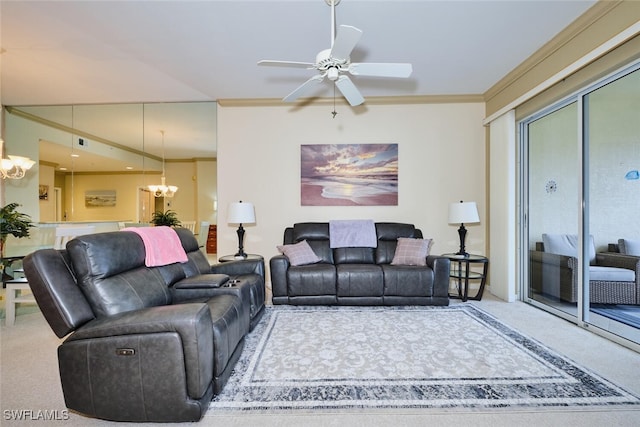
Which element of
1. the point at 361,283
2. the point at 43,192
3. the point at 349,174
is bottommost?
the point at 361,283

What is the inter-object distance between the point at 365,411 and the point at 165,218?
4280 millimetres

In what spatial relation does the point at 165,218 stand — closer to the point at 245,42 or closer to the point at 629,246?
the point at 245,42

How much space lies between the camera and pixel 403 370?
203cm

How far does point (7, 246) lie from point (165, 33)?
15.4 ft

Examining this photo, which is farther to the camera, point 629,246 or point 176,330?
point 629,246

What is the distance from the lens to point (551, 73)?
9.94 ft

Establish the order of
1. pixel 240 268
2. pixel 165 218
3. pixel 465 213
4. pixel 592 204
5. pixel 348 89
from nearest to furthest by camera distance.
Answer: pixel 348 89
pixel 592 204
pixel 240 268
pixel 465 213
pixel 165 218

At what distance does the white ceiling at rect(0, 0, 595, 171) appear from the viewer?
2.44m

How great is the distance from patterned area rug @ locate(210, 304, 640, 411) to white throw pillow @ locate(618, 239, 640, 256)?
3.74ft

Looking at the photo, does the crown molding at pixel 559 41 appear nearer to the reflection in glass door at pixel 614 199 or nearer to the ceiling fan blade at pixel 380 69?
the reflection in glass door at pixel 614 199

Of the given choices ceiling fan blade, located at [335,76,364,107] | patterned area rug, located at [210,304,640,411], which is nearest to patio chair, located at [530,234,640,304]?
patterned area rug, located at [210,304,640,411]

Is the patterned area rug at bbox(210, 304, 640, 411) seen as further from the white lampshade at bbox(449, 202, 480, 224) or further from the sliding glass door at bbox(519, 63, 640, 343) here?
the white lampshade at bbox(449, 202, 480, 224)

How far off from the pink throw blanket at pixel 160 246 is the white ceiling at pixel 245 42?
186 centimetres

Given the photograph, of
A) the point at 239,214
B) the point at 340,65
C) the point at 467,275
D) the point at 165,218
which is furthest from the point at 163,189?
the point at 467,275
